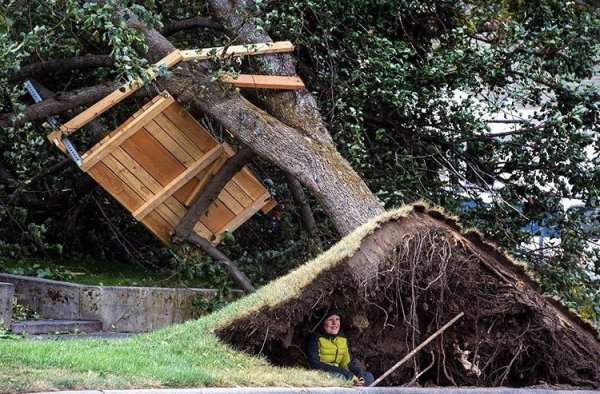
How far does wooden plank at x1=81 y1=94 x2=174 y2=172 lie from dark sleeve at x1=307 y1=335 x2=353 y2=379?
4.79 metres

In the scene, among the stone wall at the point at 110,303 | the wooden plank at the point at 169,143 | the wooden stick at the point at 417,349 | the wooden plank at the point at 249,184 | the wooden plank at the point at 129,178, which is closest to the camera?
the wooden stick at the point at 417,349

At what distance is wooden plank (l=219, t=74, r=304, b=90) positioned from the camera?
13750 millimetres

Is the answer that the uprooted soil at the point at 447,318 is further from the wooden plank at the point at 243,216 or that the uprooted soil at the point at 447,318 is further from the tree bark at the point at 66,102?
the tree bark at the point at 66,102

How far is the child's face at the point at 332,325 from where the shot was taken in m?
9.75

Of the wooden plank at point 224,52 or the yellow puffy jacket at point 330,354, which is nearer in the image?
the yellow puffy jacket at point 330,354

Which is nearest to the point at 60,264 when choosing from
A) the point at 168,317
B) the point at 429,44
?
the point at 168,317

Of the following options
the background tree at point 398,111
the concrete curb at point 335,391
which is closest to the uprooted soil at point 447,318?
the concrete curb at point 335,391

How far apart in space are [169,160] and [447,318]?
537cm

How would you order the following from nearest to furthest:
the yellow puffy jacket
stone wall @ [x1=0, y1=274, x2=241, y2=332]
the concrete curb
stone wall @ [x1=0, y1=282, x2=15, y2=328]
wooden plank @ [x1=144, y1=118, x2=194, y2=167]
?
1. the concrete curb
2. the yellow puffy jacket
3. stone wall @ [x1=0, y1=282, x2=15, y2=328]
4. wooden plank @ [x1=144, y1=118, x2=194, y2=167]
5. stone wall @ [x1=0, y1=274, x2=241, y2=332]

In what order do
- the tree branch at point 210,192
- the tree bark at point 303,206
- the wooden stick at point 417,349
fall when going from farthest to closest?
the tree bark at point 303,206, the tree branch at point 210,192, the wooden stick at point 417,349

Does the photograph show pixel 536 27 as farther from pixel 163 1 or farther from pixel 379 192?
pixel 163 1

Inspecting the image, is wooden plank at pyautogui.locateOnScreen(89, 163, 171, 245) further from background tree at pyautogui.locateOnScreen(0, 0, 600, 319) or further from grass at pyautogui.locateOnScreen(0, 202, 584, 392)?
grass at pyautogui.locateOnScreen(0, 202, 584, 392)

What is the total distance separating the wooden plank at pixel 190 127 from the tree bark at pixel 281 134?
21cm

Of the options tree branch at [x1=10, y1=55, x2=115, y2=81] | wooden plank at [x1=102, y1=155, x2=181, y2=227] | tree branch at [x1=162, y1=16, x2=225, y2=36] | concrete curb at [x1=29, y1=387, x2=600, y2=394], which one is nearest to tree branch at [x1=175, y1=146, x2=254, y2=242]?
wooden plank at [x1=102, y1=155, x2=181, y2=227]
